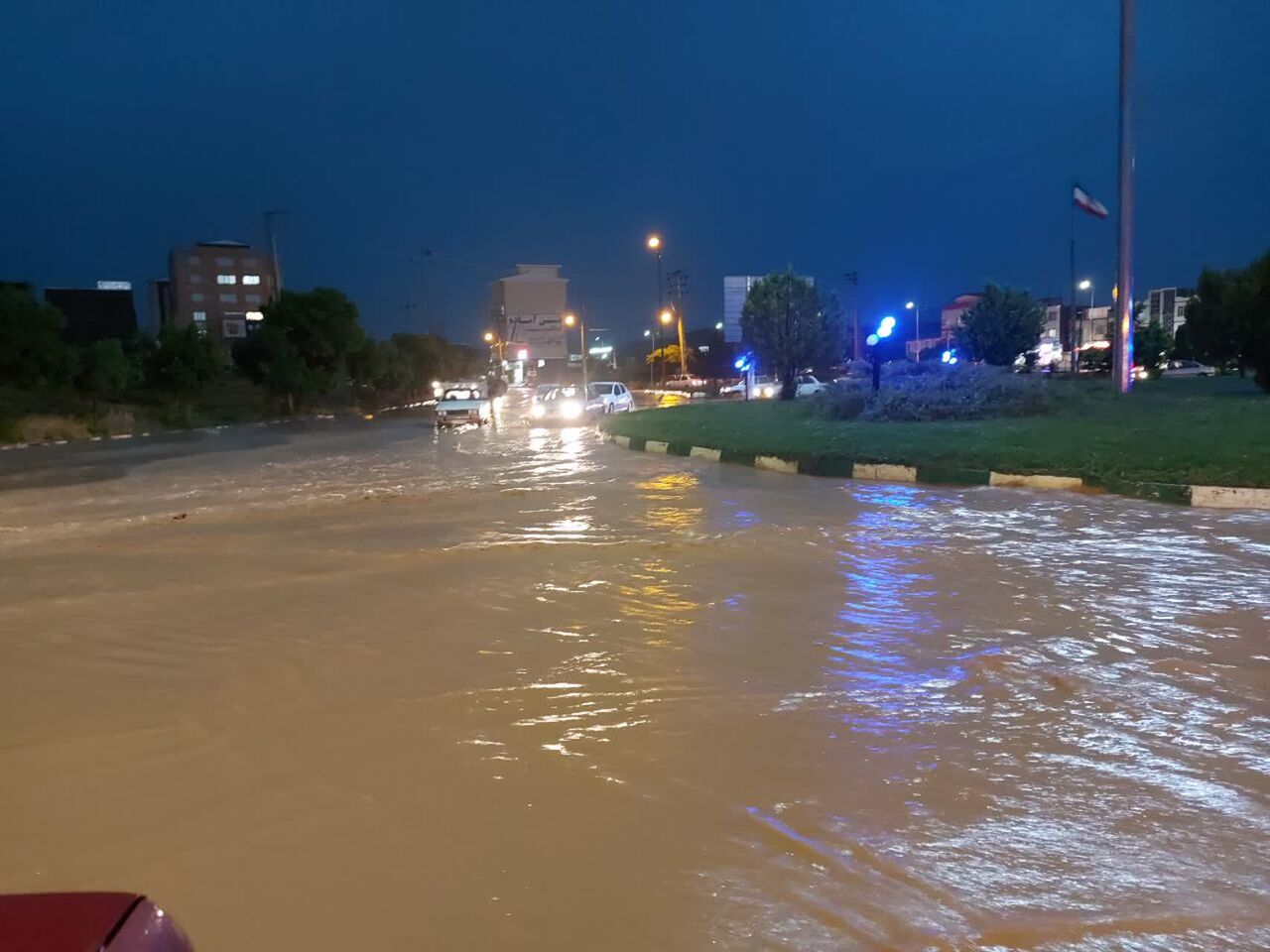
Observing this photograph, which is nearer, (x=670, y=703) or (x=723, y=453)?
(x=670, y=703)

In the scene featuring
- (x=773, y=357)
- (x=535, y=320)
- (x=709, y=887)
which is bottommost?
(x=709, y=887)

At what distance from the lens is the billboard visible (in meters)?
125

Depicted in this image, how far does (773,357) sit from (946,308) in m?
80.0

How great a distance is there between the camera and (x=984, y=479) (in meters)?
13.3

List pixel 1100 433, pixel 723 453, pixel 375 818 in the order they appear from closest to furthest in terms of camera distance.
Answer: pixel 375 818 → pixel 1100 433 → pixel 723 453

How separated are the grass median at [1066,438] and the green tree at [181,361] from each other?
2697cm

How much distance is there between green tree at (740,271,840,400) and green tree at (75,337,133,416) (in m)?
26.0

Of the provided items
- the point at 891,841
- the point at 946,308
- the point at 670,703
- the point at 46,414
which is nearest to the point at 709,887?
the point at 891,841

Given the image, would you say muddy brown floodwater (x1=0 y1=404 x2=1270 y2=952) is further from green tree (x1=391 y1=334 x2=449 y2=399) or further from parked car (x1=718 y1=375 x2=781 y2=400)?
green tree (x1=391 y1=334 x2=449 y2=399)

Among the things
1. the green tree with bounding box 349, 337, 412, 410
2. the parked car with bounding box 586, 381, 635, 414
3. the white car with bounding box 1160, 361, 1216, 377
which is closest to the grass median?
the parked car with bounding box 586, 381, 635, 414

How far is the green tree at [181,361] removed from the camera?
45.1m

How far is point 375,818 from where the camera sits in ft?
12.5

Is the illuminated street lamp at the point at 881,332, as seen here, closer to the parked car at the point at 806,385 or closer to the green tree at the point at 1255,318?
the green tree at the point at 1255,318

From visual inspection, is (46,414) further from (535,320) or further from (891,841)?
(535,320)
